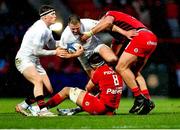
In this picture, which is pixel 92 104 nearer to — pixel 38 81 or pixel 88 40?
pixel 38 81

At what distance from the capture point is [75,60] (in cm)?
2117

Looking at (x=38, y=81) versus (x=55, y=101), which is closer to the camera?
(x=55, y=101)

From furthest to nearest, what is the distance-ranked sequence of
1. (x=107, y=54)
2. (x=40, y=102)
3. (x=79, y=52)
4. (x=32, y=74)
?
(x=32, y=74) → (x=107, y=54) → (x=40, y=102) → (x=79, y=52)

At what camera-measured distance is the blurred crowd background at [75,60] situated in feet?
67.8

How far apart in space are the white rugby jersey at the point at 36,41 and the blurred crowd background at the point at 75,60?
694 centimetres

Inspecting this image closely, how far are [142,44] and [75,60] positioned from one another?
826 cm

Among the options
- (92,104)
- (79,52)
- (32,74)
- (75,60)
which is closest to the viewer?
(92,104)

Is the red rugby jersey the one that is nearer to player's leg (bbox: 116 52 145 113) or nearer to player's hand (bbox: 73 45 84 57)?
player's leg (bbox: 116 52 145 113)

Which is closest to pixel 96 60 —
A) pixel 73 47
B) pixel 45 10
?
pixel 73 47

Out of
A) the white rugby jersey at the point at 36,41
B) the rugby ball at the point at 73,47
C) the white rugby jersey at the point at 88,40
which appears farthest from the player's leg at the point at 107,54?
the white rugby jersey at the point at 36,41

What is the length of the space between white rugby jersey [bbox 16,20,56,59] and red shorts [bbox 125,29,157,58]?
4.61 feet

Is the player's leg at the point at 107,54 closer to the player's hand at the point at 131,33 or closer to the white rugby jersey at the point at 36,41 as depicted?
the player's hand at the point at 131,33

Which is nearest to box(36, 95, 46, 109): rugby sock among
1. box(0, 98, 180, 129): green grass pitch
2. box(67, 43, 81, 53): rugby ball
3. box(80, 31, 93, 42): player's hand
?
box(0, 98, 180, 129): green grass pitch

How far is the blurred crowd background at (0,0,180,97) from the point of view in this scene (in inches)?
814
